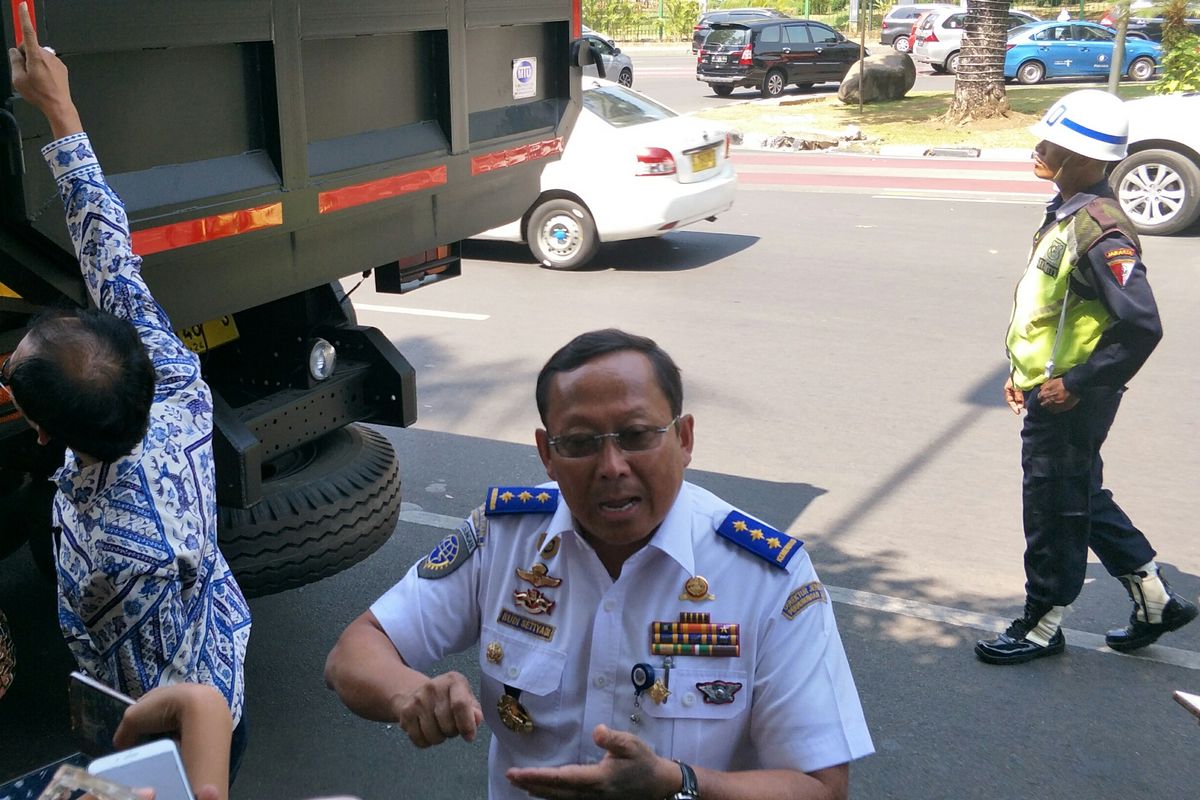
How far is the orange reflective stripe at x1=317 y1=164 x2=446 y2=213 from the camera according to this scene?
3821 mm

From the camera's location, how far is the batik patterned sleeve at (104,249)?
273 cm

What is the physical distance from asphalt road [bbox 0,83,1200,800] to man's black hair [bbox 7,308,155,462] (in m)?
1.70

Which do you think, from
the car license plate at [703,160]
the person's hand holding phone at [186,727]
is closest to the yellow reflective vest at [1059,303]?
Answer: the person's hand holding phone at [186,727]

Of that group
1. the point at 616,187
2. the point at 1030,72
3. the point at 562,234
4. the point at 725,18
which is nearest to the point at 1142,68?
the point at 1030,72

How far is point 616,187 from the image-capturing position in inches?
419

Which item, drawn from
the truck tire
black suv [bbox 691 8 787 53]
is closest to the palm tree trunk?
black suv [bbox 691 8 787 53]

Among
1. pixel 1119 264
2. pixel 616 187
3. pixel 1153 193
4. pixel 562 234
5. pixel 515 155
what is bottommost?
pixel 562 234

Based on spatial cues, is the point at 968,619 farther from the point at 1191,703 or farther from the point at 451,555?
the point at 451,555

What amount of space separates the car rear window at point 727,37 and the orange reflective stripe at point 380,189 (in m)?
26.3

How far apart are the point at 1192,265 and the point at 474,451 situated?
274 inches

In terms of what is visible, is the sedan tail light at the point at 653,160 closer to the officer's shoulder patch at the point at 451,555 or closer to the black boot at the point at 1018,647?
the black boot at the point at 1018,647

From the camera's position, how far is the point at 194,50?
334cm

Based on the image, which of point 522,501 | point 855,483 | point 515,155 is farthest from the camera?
point 855,483

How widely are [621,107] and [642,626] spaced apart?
986 cm
